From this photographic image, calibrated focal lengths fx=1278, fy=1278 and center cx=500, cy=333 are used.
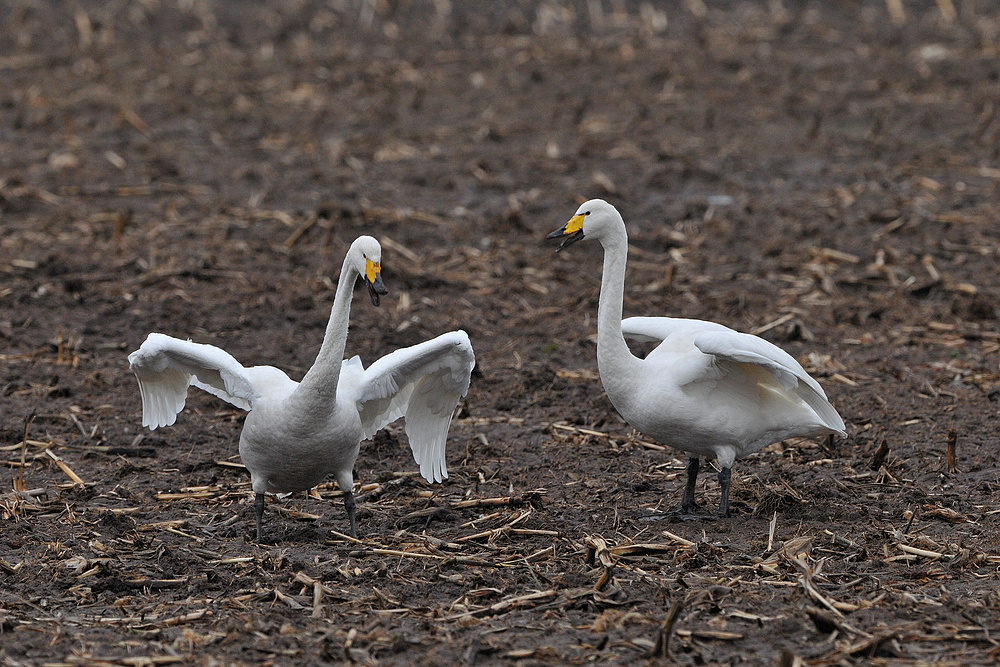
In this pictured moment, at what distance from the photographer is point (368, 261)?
6.06 meters

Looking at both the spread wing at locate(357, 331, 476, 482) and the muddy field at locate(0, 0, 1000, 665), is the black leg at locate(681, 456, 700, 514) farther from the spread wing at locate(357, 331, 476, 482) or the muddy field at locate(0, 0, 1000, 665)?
the spread wing at locate(357, 331, 476, 482)

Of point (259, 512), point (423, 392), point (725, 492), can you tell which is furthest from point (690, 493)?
point (259, 512)

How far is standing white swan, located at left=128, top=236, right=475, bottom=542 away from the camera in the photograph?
6262mm

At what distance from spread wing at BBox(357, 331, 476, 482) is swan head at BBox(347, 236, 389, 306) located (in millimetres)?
602

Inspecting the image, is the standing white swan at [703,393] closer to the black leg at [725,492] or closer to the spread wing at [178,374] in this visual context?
the black leg at [725,492]

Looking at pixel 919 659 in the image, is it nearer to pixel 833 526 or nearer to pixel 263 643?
pixel 833 526

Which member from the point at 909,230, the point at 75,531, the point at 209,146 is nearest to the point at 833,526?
the point at 75,531

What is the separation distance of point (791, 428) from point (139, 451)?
12.8 ft

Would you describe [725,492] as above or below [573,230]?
below

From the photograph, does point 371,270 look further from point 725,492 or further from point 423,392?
point 725,492

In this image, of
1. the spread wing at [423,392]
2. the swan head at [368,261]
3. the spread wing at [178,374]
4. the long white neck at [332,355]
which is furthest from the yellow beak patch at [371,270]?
the spread wing at [178,374]

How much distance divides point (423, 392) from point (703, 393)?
155cm

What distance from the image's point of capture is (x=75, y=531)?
21.6 feet

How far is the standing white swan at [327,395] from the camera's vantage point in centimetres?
626
